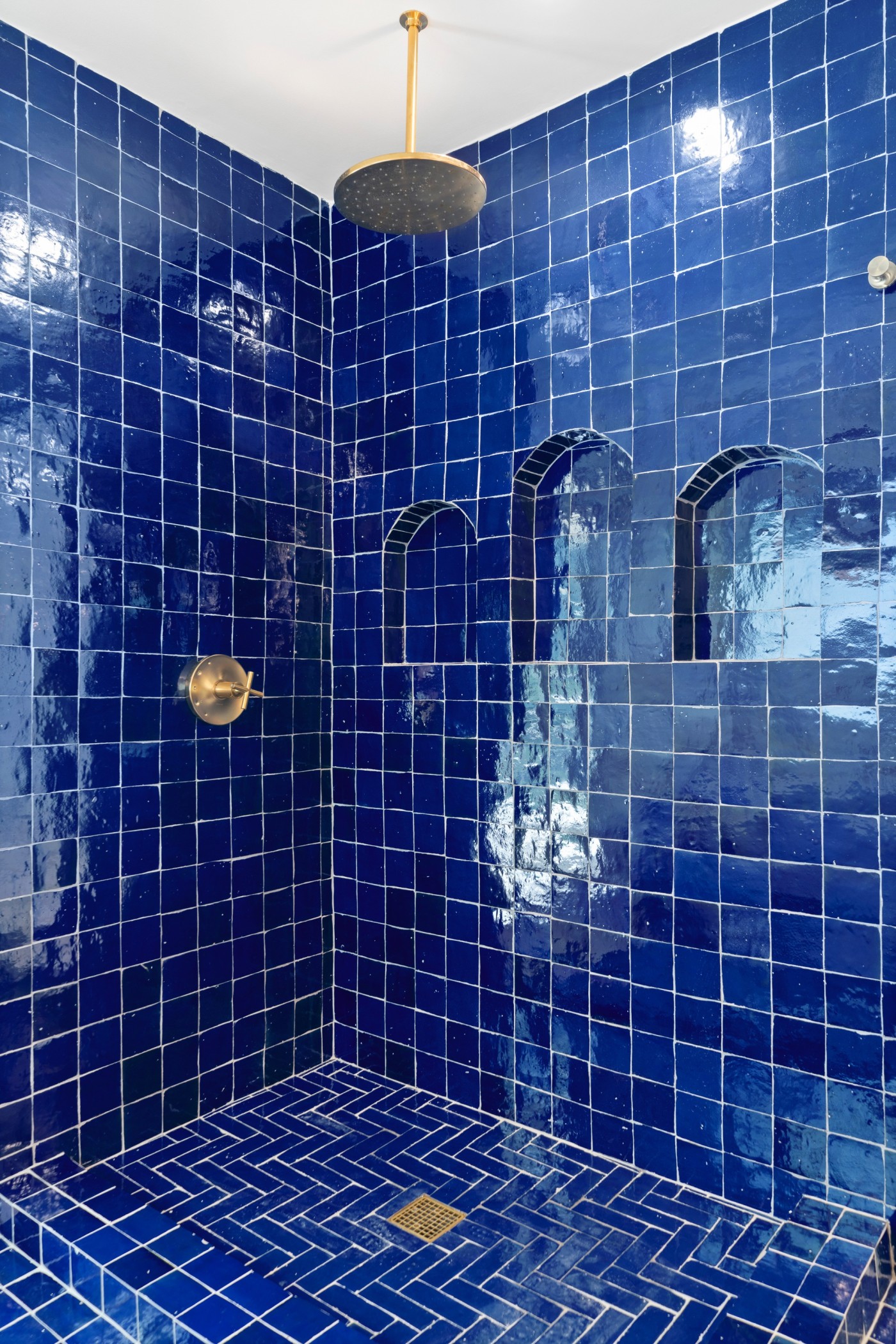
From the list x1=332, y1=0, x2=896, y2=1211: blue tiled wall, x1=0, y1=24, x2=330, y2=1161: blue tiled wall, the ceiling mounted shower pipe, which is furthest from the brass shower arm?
x1=0, y1=24, x2=330, y2=1161: blue tiled wall

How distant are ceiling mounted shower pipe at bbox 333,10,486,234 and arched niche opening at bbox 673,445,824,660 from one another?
2.81 feet

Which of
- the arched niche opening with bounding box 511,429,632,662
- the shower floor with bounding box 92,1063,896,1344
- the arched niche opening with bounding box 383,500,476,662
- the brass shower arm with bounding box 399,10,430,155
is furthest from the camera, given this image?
the arched niche opening with bounding box 383,500,476,662

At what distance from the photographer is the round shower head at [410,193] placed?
1847 mm

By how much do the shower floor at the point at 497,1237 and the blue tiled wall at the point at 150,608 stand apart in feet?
1.21

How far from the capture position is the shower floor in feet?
5.87

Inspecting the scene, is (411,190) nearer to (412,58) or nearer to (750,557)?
(412,58)

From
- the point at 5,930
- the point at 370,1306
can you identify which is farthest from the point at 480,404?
the point at 370,1306

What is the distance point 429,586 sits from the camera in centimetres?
298

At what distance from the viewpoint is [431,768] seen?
2.85 metres

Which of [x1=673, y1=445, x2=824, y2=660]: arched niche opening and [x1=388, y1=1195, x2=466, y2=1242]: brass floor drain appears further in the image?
[x1=673, y1=445, x2=824, y2=660]: arched niche opening

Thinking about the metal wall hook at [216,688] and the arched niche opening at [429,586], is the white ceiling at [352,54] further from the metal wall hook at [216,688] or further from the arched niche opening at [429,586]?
the metal wall hook at [216,688]

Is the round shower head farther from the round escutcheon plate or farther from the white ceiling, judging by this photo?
the round escutcheon plate

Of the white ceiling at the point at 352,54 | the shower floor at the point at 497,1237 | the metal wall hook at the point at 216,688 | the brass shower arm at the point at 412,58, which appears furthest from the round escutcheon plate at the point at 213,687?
the white ceiling at the point at 352,54

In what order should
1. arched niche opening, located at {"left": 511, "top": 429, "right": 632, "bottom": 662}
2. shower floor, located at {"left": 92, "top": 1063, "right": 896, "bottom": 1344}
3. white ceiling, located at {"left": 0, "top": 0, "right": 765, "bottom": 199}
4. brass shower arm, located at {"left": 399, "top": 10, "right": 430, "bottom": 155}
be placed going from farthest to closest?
arched niche opening, located at {"left": 511, "top": 429, "right": 632, "bottom": 662} < white ceiling, located at {"left": 0, "top": 0, "right": 765, "bottom": 199} < brass shower arm, located at {"left": 399, "top": 10, "right": 430, "bottom": 155} < shower floor, located at {"left": 92, "top": 1063, "right": 896, "bottom": 1344}
